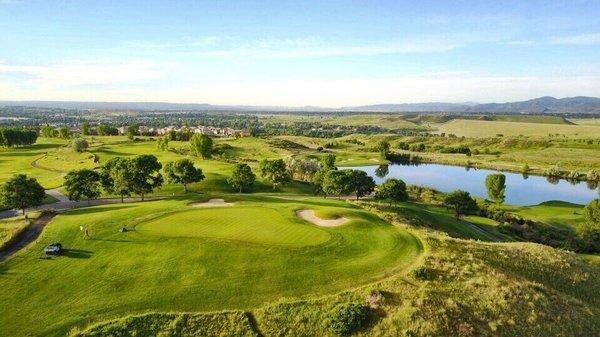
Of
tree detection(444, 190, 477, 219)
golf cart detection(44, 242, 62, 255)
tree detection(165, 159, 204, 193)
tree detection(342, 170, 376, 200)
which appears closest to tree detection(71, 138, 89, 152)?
tree detection(165, 159, 204, 193)

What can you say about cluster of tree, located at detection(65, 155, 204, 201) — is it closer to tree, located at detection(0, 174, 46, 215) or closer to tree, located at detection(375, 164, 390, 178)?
tree, located at detection(0, 174, 46, 215)

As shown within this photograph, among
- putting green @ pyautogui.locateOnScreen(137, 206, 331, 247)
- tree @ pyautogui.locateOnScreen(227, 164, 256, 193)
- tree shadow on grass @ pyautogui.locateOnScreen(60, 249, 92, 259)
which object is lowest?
tree @ pyautogui.locateOnScreen(227, 164, 256, 193)

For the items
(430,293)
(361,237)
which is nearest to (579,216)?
(361,237)

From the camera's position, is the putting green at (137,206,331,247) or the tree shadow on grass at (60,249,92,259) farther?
the putting green at (137,206,331,247)

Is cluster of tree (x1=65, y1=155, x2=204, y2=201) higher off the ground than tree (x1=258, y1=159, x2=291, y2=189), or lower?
higher

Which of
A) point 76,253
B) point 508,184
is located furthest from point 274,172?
point 508,184

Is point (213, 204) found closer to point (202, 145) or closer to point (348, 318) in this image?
point (348, 318)

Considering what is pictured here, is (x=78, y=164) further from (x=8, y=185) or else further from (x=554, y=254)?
(x=554, y=254)
